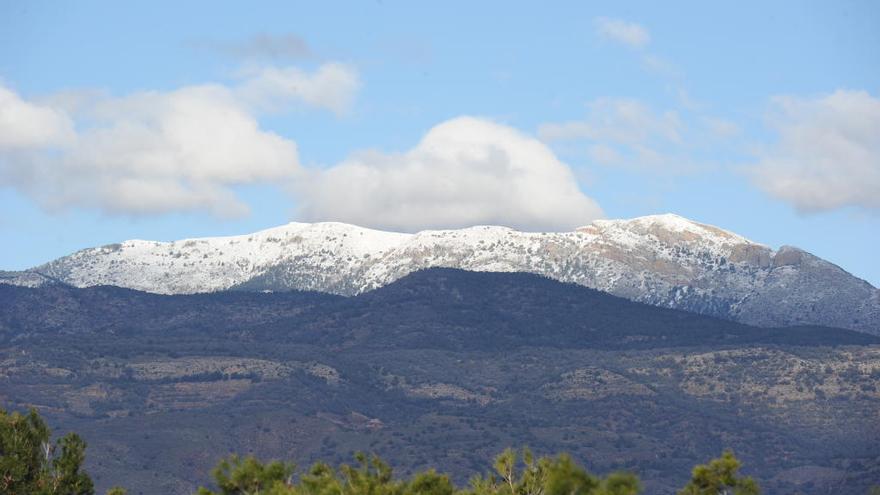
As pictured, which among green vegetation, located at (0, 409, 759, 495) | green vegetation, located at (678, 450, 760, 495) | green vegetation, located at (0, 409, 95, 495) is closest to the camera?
green vegetation, located at (0, 409, 759, 495)

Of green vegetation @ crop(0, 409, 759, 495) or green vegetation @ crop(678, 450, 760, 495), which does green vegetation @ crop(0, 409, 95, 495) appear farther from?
green vegetation @ crop(678, 450, 760, 495)

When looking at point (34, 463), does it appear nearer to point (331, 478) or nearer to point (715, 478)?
point (331, 478)

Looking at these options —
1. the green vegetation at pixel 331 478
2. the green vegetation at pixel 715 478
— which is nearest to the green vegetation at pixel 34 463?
the green vegetation at pixel 331 478

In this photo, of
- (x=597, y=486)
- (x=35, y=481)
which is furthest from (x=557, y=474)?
(x=35, y=481)

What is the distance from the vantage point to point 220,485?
322 ft

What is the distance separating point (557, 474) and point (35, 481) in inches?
1766

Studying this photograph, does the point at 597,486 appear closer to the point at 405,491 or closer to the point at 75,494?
the point at 405,491

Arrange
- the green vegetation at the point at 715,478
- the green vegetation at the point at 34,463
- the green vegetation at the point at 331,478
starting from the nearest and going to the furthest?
the green vegetation at the point at 331,478, the green vegetation at the point at 715,478, the green vegetation at the point at 34,463

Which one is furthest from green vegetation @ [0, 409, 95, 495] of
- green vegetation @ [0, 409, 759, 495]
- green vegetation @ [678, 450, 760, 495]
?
green vegetation @ [678, 450, 760, 495]

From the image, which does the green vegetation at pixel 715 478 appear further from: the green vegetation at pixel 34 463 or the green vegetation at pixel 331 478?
the green vegetation at pixel 34 463

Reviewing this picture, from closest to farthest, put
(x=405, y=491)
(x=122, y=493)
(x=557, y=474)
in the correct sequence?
(x=557, y=474)
(x=405, y=491)
(x=122, y=493)

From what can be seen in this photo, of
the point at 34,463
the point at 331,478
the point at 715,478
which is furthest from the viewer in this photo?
the point at 34,463

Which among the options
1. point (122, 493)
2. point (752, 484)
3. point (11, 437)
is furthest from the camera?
point (11, 437)

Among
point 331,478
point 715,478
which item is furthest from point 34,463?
point 715,478
